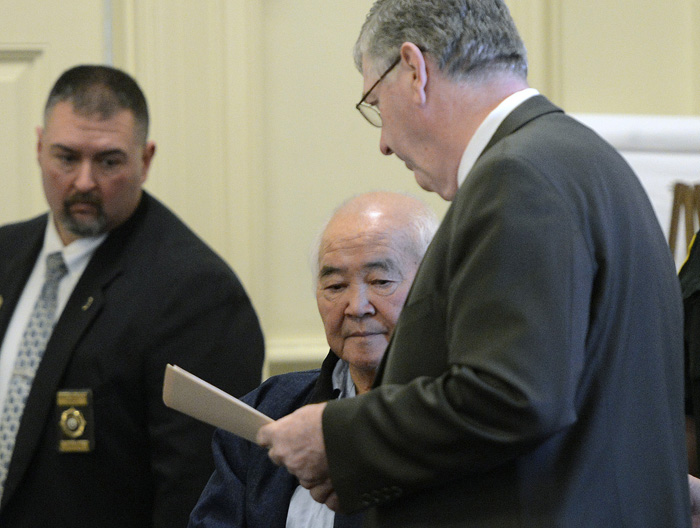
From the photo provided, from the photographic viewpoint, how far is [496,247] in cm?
112

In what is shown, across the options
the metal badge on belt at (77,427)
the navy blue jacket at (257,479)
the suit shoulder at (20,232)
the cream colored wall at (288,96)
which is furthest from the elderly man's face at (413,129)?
the cream colored wall at (288,96)

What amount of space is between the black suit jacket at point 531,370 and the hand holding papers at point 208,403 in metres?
0.20

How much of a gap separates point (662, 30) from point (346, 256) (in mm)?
2008

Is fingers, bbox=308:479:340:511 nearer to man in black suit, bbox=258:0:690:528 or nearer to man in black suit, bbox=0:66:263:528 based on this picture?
man in black suit, bbox=258:0:690:528

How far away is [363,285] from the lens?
6.32 feet

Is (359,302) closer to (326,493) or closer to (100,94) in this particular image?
(326,493)

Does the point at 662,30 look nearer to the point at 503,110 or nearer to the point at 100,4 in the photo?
the point at 100,4

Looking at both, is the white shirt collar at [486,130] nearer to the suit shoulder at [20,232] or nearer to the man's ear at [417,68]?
the man's ear at [417,68]

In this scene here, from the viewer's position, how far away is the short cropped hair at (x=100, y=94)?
273 centimetres

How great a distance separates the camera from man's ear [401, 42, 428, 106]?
1328 mm

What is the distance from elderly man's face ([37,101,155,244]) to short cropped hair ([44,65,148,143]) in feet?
0.06

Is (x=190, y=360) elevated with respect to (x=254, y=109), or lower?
lower

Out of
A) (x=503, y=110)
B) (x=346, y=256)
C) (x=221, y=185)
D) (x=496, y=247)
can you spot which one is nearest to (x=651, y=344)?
(x=496, y=247)

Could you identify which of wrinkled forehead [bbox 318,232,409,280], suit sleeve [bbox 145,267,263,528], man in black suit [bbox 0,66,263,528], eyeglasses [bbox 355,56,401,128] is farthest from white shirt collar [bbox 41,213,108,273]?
eyeglasses [bbox 355,56,401,128]
